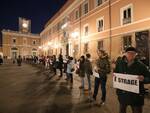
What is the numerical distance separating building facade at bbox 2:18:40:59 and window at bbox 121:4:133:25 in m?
56.2

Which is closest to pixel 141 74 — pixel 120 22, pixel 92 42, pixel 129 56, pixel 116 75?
pixel 129 56

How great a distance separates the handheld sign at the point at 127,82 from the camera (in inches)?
174

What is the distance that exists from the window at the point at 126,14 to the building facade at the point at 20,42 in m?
56.2

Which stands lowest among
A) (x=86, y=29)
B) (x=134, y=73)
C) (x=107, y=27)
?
(x=134, y=73)

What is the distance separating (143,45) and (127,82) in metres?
13.0

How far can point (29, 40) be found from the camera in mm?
76375

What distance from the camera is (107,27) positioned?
2273 cm

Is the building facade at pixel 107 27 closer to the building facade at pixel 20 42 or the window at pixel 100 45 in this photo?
the window at pixel 100 45

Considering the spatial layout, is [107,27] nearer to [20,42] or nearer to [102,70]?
[102,70]

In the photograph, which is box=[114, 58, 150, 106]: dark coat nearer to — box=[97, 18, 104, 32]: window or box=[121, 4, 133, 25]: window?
box=[121, 4, 133, 25]: window

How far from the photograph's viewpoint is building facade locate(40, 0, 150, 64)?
17297mm

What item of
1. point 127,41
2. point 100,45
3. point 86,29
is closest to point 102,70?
point 127,41

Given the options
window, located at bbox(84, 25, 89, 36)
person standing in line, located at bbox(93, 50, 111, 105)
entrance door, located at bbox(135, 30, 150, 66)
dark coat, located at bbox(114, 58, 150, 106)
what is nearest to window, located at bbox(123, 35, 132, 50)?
entrance door, located at bbox(135, 30, 150, 66)

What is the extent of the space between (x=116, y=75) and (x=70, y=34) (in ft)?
99.8
